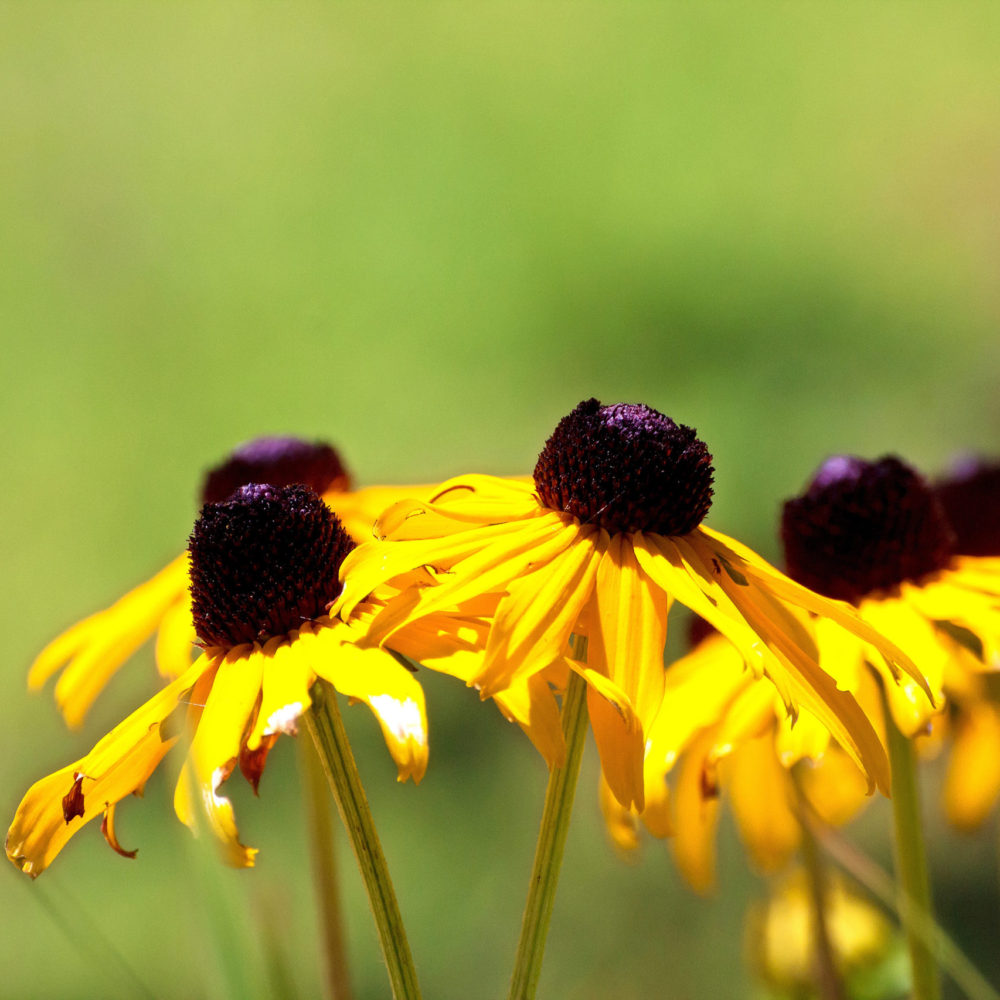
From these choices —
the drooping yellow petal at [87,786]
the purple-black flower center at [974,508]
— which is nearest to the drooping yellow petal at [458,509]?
the drooping yellow petal at [87,786]

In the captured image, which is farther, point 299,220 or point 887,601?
point 299,220

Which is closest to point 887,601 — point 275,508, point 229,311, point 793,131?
point 275,508

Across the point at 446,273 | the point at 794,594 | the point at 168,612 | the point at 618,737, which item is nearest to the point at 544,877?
the point at 618,737

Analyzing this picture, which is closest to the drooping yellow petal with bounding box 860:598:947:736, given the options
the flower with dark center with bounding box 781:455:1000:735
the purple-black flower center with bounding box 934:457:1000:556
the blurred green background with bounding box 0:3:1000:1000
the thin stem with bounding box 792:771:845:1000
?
the flower with dark center with bounding box 781:455:1000:735

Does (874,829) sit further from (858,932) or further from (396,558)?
(396,558)

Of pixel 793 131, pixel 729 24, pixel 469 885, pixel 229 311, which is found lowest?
pixel 469 885

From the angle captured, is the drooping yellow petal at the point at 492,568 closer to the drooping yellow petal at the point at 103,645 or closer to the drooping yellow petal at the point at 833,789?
the drooping yellow petal at the point at 103,645

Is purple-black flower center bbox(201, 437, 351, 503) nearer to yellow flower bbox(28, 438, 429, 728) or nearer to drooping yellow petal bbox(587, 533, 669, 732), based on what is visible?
yellow flower bbox(28, 438, 429, 728)
